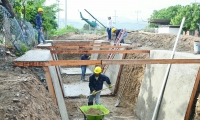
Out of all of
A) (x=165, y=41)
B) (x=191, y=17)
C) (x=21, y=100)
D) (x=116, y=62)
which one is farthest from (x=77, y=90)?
(x=191, y=17)

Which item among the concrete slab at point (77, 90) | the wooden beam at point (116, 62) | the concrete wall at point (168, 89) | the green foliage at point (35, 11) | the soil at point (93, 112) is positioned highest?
the green foliage at point (35, 11)

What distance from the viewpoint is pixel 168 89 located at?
6.98 m

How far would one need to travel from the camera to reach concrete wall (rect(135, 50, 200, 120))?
6.18 metres

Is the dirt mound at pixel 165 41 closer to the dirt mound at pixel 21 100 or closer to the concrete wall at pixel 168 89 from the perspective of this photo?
the concrete wall at pixel 168 89

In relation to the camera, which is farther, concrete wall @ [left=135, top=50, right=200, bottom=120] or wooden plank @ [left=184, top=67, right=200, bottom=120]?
concrete wall @ [left=135, top=50, right=200, bottom=120]

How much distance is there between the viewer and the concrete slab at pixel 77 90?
11.5 metres

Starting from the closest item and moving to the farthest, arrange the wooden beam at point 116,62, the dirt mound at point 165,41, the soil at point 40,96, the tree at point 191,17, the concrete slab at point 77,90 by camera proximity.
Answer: the soil at point 40,96 < the wooden beam at point 116,62 < the concrete slab at point 77,90 < the dirt mound at point 165,41 < the tree at point 191,17

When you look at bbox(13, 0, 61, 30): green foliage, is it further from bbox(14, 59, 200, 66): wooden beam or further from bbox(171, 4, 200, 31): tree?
bbox(171, 4, 200, 31): tree

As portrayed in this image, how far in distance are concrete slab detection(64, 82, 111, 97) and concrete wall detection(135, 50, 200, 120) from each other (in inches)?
139

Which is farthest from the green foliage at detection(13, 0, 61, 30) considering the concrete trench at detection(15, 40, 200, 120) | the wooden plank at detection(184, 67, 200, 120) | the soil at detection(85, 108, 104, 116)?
the wooden plank at detection(184, 67, 200, 120)

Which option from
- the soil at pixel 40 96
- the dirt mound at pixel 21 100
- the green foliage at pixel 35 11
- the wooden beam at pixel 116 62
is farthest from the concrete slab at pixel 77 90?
the green foliage at pixel 35 11

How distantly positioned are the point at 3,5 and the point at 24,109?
7.36 m

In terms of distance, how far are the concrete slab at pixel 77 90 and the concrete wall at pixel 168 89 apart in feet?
11.6

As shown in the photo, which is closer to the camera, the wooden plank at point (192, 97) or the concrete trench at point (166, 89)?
the wooden plank at point (192, 97)
